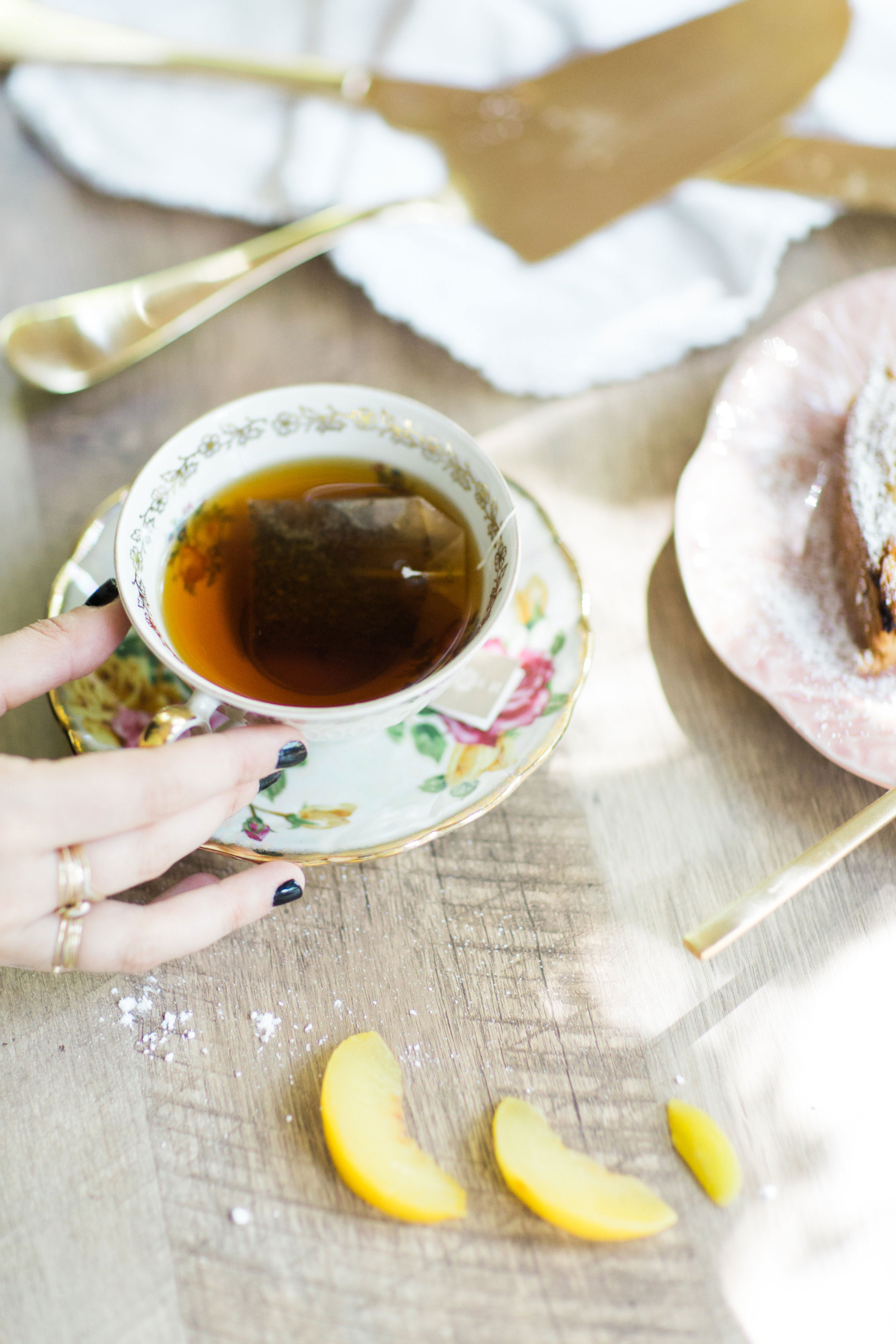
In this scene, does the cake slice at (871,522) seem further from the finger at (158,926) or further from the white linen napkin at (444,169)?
the finger at (158,926)

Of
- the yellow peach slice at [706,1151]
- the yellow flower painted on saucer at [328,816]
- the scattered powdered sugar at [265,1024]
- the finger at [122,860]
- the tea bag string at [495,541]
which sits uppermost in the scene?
the tea bag string at [495,541]

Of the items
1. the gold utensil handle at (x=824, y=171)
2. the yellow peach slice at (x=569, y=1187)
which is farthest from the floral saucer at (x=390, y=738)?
the gold utensil handle at (x=824, y=171)

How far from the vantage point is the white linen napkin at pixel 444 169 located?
1.11m

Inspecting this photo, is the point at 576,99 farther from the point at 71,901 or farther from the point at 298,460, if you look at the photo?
the point at 71,901

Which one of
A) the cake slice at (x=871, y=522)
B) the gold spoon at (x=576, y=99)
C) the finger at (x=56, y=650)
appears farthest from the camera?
the gold spoon at (x=576, y=99)

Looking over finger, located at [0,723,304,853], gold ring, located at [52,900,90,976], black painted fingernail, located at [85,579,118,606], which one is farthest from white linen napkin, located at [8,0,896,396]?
gold ring, located at [52,900,90,976]

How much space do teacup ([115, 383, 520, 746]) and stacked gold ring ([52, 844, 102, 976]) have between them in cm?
9

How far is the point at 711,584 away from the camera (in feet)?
2.75

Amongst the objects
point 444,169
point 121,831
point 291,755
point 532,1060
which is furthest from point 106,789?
point 444,169

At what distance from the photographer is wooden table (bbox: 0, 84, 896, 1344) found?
0.59 metres

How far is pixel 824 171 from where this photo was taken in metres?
1.25

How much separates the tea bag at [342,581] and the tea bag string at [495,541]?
4 centimetres

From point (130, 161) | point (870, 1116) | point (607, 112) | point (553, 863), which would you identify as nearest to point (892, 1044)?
point (870, 1116)

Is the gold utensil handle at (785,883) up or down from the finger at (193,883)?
up
